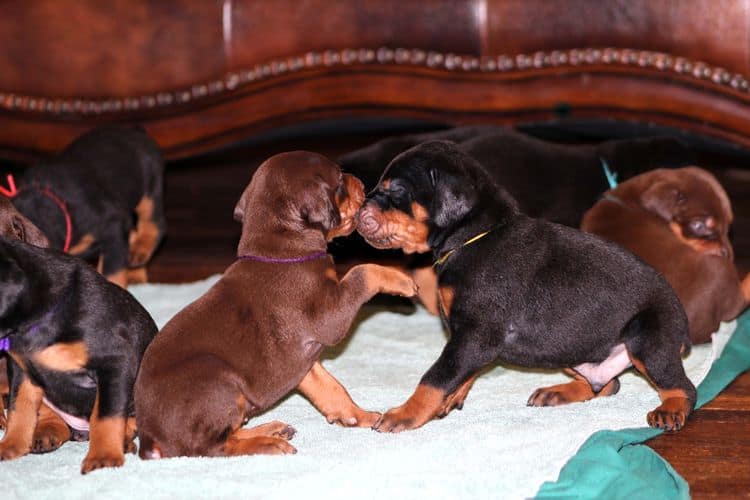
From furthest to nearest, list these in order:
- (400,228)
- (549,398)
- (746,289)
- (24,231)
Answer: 1. (746,289)
2. (24,231)
3. (549,398)
4. (400,228)

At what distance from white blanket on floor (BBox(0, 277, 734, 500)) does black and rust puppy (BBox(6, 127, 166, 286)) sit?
4.85 feet

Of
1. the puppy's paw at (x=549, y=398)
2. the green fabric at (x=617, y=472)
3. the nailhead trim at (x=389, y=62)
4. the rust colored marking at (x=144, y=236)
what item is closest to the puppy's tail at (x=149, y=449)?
the green fabric at (x=617, y=472)

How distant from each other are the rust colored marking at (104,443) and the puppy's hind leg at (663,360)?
158 centimetres

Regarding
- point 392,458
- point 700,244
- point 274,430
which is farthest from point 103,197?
point 700,244

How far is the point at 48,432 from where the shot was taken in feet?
11.5

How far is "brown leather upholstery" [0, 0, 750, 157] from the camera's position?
16.9 ft

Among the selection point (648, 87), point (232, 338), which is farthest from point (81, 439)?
point (648, 87)

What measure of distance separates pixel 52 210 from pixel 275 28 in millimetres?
1452

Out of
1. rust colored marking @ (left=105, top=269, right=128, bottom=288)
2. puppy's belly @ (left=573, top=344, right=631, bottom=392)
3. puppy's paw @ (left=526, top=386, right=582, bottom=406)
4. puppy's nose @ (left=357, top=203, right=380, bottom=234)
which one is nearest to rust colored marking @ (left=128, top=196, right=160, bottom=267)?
rust colored marking @ (left=105, top=269, right=128, bottom=288)

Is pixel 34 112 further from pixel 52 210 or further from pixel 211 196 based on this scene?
pixel 211 196

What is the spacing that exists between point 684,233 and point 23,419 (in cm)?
254

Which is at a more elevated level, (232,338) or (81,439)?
(232,338)

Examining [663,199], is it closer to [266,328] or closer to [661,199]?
[661,199]

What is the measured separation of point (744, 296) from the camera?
14.3 feet
